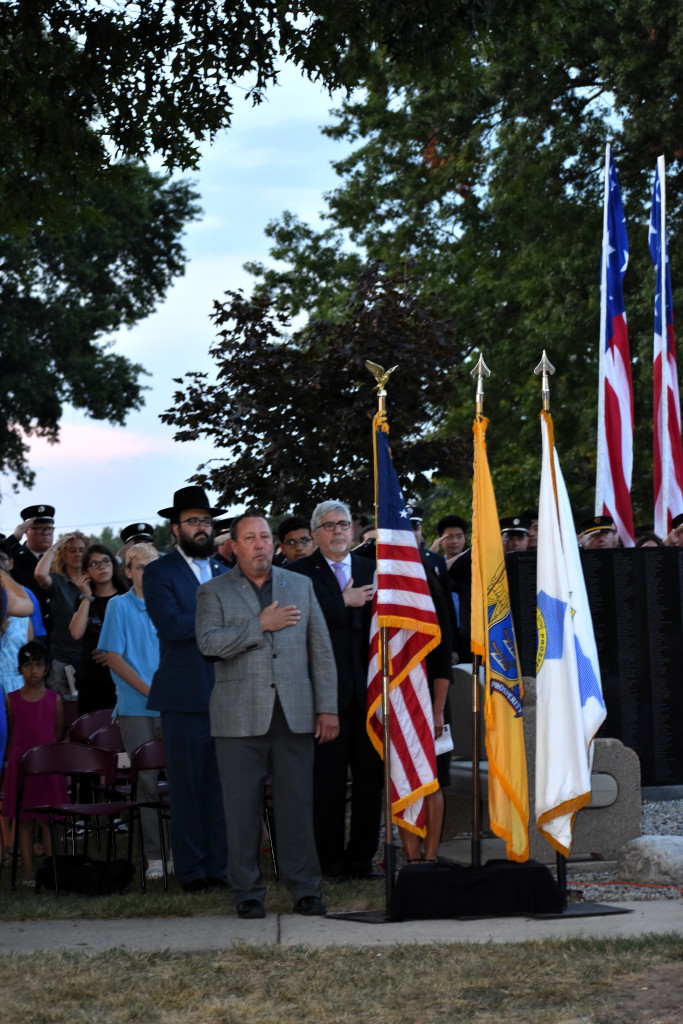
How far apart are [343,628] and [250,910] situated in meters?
2.10

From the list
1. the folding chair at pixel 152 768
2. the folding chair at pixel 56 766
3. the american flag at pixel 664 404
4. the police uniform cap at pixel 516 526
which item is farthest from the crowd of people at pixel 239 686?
the american flag at pixel 664 404

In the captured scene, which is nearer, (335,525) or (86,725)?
(335,525)

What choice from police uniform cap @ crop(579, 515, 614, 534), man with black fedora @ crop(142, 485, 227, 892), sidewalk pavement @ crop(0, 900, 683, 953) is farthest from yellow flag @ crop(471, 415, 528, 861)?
police uniform cap @ crop(579, 515, 614, 534)

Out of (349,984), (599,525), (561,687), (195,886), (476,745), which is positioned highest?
(599,525)

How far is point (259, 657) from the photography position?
8258mm

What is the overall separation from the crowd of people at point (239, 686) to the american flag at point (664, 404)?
14.1ft

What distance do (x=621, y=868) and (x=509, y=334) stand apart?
21.1 metres

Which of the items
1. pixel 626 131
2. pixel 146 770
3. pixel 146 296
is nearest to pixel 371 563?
pixel 146 770

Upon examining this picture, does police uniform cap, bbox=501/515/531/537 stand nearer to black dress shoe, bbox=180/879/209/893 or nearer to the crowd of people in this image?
the crowd of people

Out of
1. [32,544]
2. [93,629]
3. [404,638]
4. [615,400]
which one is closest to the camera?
[404,638]

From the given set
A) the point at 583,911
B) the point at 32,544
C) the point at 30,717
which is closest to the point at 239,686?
the point at 583,911

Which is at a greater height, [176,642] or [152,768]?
[176,642]

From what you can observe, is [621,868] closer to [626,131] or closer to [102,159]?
→ [102,159]

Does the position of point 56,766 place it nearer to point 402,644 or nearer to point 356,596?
point 356,596
